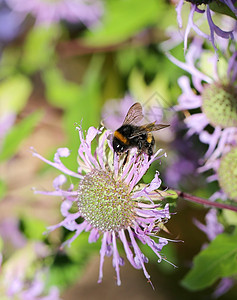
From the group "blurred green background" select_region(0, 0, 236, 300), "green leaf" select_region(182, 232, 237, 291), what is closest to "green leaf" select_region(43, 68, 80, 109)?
"blurred green background" select_region(0, 0, 236, 300)

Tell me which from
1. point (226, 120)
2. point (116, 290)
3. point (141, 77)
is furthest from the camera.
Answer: point (116, 290)

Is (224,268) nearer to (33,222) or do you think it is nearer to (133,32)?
(33,222)

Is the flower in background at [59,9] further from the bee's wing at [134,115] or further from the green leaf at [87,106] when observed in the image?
the bee's wing at [134,115]

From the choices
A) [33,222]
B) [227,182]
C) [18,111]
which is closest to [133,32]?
[18,111]

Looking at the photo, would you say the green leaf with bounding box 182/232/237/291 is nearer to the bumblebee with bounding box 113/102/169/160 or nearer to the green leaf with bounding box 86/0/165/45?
the bumblebee with bounding box 113/102/169/160

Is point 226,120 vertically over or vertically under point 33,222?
over

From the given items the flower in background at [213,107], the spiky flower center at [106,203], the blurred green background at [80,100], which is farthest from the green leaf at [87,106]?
the spiky flower center at [106,203]
